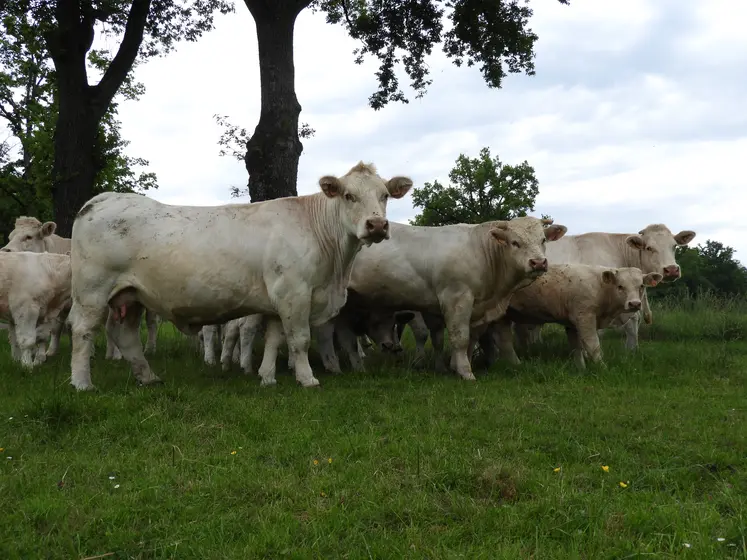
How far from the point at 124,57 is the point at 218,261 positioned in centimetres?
1116

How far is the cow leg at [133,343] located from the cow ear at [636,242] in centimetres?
851

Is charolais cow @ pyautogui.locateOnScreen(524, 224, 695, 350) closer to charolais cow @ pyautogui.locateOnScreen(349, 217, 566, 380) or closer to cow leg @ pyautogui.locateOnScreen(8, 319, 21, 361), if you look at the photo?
charolais cow @ pyautogui.locateOnScreen(349, 217, 566, 380)

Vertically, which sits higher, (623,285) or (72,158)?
(72,158)

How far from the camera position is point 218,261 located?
8.55 meters

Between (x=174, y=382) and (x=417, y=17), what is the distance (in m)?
13.8

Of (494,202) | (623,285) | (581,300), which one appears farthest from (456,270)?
(494,202)

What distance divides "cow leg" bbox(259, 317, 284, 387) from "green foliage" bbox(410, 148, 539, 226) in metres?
50.5

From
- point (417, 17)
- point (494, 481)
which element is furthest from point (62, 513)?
point (417, 17)

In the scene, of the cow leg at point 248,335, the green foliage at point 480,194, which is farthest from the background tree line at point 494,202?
the cow leg at point 248,335

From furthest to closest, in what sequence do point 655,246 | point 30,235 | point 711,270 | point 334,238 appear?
point 711,270
point 30,235
point 655,246
point 334,238

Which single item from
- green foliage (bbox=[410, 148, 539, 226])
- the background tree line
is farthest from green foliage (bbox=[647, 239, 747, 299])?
green foliage (bbox=[410, 148, 539, 226])

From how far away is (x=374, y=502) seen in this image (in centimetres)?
448

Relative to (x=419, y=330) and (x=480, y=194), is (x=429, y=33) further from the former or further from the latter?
(x=480, y=194)

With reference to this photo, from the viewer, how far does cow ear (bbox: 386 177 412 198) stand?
9.41 metres
